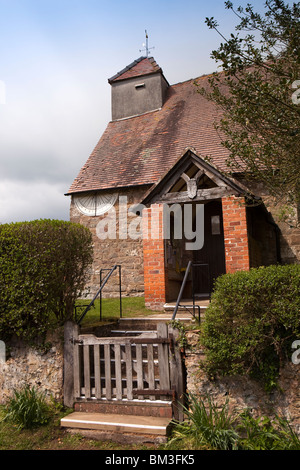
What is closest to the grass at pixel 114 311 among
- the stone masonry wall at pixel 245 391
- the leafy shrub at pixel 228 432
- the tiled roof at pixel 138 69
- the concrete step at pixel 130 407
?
the concrete step at pixel 130 407

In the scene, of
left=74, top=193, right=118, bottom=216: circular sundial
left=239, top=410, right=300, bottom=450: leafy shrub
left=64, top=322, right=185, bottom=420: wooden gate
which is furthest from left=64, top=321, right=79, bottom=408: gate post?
left=74, top=193, right=118, bottom=216: circular sundial

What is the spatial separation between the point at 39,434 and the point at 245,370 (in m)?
3.26

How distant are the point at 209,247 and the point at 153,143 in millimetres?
5221

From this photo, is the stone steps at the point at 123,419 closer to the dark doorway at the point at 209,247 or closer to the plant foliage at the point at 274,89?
the plant foliage at the point at 274,89

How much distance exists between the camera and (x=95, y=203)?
14070 mm

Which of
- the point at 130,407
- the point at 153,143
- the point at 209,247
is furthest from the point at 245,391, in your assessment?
the point at 153,143

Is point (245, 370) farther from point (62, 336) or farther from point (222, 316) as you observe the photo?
point (62, 336)

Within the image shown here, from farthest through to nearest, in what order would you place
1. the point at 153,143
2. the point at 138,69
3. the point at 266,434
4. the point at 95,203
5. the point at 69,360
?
the point at 138,69
the point at 153,143
the point at 95,203
the point at 69,360
the point at 266,434

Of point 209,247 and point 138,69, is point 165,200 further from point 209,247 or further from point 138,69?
point 138,69

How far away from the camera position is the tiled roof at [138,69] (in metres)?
17.3

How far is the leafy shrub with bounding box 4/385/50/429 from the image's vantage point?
18.6 ft

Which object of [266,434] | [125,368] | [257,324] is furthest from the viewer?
[125,368]
